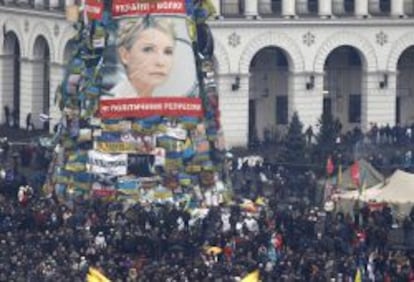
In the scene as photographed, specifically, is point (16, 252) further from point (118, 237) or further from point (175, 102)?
point (175, 102)

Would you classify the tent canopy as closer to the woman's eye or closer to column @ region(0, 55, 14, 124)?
the woman's eye

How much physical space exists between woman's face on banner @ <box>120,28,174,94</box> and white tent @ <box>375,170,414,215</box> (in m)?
8.54

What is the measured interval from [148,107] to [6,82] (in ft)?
84.8

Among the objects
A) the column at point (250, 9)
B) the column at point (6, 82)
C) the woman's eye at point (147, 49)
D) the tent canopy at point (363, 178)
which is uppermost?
the column at point (250, 9)

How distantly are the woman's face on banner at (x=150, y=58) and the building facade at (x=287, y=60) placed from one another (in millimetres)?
14231

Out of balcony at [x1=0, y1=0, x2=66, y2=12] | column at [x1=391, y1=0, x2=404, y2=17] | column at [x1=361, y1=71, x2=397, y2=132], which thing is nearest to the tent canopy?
column at [x1=361, y1=71, x2=397, y2=132]

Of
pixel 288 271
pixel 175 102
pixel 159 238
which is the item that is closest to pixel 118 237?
pixel 159 238

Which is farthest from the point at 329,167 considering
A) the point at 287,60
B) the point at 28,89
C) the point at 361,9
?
the point at 28,89

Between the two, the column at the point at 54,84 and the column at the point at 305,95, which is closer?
the column at the point at 54,84

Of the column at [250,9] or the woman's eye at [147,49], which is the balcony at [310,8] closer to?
the column at [250,9]

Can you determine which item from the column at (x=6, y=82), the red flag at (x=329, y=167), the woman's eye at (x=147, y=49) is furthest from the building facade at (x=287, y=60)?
the woman's eye at (x=147, y=49)

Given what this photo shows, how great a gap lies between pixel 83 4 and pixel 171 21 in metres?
3.91

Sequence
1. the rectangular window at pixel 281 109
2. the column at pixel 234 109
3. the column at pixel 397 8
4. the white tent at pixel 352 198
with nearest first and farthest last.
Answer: the white tent at pixel 352 198 < the column at pixel 234 109 < the rectangular window at pixel 281 109 < the column at pixel 397 8

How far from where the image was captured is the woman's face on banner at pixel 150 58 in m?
97.2
